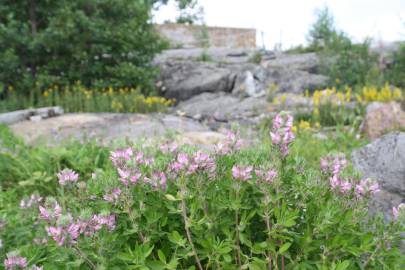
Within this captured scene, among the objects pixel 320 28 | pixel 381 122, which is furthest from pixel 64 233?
pixel 320 28

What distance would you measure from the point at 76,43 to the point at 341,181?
1208 centimetres

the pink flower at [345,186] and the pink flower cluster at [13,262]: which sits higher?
the pink flower at [345,186]

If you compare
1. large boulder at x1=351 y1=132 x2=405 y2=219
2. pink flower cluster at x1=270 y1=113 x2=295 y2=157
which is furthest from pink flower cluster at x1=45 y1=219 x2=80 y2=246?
large boulder at x1=351 y1=132 x2=405 y2=219

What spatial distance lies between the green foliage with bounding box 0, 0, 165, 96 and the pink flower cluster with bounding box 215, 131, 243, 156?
11.0m

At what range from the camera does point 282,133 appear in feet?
5.74

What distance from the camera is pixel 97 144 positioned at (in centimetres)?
521

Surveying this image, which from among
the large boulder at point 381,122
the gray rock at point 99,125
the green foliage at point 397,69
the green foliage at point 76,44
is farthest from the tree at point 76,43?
the large boulder at point 381,122

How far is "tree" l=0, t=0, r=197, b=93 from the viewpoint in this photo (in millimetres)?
12281

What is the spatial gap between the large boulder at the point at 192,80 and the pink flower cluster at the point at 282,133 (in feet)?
43.4

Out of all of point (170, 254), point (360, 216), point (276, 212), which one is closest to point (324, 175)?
point (360, 216)

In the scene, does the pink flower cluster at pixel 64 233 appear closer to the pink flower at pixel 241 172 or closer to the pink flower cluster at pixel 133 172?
the pink flower cluster at pixel 133 172

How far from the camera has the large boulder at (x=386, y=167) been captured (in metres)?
2.87

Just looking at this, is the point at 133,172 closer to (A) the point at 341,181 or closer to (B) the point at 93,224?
(B) the point at 93,224

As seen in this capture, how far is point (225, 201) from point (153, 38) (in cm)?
1252
